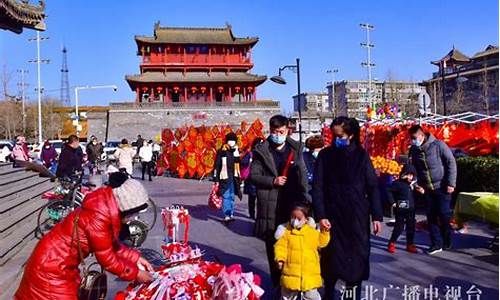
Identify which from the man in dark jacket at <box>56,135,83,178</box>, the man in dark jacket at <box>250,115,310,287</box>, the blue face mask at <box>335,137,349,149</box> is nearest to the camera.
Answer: the blue face mask at <box>335,137,349,149</box>

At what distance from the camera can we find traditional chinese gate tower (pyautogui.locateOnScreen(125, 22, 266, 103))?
48.0 metres

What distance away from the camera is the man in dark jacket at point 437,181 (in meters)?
6.50

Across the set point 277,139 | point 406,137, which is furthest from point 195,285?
point 406,137

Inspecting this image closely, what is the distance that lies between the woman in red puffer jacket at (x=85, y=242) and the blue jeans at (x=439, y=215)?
15.1 feet

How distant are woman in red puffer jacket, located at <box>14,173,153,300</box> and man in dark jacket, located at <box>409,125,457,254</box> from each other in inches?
180

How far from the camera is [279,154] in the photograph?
4969 millimetres

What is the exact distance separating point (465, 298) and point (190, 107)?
43.2 meters

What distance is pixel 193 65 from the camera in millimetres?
48531

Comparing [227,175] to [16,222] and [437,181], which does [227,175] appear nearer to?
[16,222]

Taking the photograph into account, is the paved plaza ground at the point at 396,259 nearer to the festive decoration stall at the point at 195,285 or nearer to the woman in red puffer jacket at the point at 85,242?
the festive decoration stall at the point at 195,285

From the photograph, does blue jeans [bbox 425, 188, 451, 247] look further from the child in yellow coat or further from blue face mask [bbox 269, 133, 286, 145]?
the child in yellow coat

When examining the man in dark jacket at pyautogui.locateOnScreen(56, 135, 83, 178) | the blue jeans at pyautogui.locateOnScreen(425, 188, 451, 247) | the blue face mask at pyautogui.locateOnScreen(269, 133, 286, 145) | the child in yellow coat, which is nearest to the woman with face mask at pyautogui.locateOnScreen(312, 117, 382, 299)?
the child in yellow coat

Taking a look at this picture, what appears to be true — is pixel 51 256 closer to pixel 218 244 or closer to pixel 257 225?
pixel 257 225

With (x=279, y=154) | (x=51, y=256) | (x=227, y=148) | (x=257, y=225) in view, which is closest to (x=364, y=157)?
(x=279, y=154)
